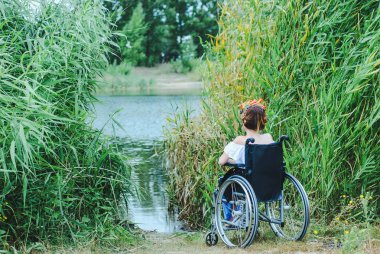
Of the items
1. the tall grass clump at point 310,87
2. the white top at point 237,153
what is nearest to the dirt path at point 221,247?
the white top at point 237,153

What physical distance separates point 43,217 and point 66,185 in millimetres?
397

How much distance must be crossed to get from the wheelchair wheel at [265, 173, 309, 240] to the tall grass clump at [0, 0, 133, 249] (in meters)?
1.54

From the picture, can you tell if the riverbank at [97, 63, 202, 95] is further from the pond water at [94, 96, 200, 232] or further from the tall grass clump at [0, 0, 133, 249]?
the tall grass clump at [0, 0, 133, 249]

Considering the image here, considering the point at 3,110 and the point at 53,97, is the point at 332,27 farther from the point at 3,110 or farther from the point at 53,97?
the point at 3,110

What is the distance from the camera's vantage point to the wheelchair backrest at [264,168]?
4.89 metres

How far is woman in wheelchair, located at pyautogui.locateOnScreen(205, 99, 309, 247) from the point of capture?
16.0 feet

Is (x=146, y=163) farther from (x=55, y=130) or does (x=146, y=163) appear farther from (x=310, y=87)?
(x=55, y=130)

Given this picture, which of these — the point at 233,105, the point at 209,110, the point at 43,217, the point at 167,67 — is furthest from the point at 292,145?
the point at 167,67

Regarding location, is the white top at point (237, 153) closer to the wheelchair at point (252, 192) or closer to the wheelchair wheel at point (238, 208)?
the wheelchair at point (252, 192)

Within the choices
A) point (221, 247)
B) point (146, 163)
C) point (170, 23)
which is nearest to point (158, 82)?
point (170, 23)

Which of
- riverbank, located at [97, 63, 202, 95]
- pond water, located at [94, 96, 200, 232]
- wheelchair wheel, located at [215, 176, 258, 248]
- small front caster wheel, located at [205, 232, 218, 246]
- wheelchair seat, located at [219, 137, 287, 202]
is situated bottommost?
riverbank, located at [97, 63, 202, 95]

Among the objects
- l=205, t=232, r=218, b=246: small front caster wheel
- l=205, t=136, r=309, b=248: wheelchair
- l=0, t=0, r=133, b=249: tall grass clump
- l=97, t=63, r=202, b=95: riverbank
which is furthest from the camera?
l=97, t=63, r=202, b=95: riverbank

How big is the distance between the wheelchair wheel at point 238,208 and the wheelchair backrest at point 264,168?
0.38ft

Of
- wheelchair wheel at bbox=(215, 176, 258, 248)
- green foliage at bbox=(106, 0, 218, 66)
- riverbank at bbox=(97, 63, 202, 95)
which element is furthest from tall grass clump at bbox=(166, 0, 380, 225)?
green foliage at bbox=(106, 0, 218, 66)
